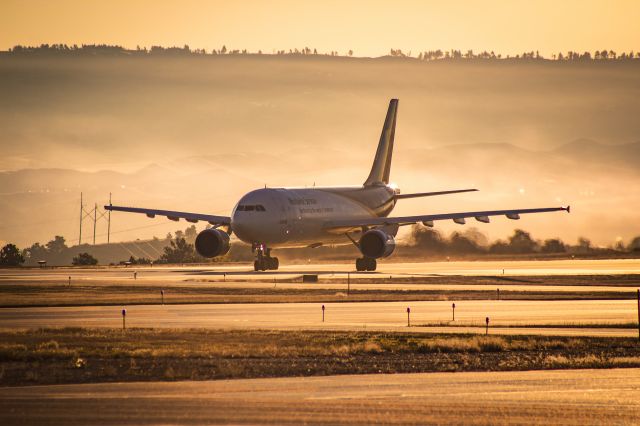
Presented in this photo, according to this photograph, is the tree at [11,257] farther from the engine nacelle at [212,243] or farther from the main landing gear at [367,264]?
the main landing gear at [367,264]

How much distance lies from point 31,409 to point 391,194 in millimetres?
76227

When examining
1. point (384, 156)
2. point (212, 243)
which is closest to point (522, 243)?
point (384, 156)

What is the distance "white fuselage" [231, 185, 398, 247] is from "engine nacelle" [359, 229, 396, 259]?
13.6 feet

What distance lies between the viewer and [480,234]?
102m

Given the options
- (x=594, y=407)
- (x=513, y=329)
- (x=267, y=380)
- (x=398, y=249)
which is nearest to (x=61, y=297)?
(x=513, y=329)

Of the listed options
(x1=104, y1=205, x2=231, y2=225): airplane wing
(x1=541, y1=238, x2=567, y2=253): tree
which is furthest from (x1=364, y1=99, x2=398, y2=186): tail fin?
(x1=104, y1=205, x2=231, y2=225): airplane wing

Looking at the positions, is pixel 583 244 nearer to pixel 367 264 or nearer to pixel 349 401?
pixel 367 264

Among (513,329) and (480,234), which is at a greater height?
(480,234)

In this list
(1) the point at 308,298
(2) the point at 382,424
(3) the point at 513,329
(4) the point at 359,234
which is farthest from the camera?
(4) the point at 359,234

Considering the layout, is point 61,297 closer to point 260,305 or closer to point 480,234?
point 260,305

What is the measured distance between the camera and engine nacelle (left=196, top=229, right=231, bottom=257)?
271 feet

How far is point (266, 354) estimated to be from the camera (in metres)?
33.6

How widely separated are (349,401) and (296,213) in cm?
5764

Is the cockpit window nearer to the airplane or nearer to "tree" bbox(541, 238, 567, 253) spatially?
the airplane
